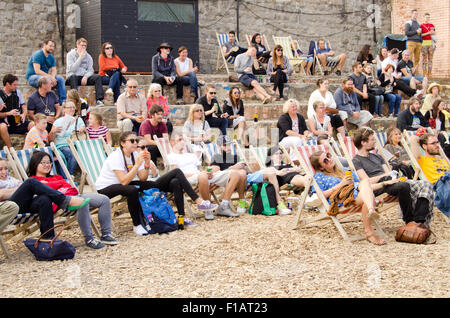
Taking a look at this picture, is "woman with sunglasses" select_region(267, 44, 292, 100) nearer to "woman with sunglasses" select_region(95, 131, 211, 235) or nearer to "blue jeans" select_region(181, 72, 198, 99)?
"blue jeans" select_region(181, 72, 198, 99)

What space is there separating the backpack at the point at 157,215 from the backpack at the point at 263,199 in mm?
1155

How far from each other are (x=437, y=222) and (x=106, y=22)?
26.1ft

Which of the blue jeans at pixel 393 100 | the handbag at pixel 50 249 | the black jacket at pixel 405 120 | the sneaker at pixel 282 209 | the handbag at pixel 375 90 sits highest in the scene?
the handbag at pixel 375 90

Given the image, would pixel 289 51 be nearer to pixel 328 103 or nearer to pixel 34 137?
pixel 328 103

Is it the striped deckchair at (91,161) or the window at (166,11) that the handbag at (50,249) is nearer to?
the striped deckchair at (91,161)

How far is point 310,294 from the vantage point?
3.65 metres

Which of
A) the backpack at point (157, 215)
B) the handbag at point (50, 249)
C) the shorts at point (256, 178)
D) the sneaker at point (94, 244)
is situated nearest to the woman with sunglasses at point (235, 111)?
the shorts at point (256, 178)

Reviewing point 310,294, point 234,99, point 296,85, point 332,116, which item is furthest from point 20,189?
point 296,85

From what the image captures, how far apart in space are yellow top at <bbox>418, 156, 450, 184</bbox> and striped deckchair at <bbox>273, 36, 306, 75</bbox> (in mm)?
7165

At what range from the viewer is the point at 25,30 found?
12.1 metres

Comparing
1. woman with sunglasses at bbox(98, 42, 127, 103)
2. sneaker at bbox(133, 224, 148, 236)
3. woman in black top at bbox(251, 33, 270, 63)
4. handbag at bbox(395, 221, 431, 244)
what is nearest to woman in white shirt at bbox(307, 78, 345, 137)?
woman with sunglasses at bbox(98, 42, 127, 103)

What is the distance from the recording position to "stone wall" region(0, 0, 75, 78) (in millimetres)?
11852

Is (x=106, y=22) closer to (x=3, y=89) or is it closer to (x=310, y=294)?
(x=3, y=89)

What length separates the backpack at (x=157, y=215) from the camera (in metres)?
5.60
